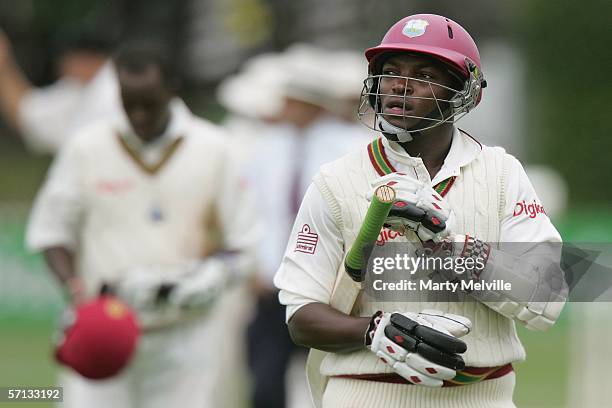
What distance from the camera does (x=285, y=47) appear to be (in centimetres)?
2314

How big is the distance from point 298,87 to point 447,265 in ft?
16.7

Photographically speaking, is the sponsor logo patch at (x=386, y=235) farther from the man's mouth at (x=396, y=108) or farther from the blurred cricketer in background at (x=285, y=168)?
the blurred cricketer in background at (x=285, y=168)

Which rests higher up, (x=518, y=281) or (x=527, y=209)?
(x=527, y=209)

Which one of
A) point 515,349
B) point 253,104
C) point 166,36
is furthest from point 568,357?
point 166,36

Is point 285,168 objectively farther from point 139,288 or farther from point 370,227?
point 370,227

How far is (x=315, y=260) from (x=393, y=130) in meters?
0.45

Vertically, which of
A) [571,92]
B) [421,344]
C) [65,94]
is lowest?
[571,92]

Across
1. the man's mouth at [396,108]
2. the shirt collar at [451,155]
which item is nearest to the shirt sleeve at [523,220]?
the shirt collar at [451,155]

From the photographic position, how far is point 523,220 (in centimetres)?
434

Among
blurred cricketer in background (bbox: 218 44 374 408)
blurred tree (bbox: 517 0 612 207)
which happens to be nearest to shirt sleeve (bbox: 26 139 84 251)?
blurred cricketer in background (bbox: 218 44 374 408)

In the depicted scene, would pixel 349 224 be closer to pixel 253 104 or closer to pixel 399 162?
pixel 399 162

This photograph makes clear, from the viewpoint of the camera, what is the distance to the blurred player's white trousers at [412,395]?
4.35 meters

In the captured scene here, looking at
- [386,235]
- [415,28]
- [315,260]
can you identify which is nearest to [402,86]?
[415,28]

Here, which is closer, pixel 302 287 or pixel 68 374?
pixel 302 287
